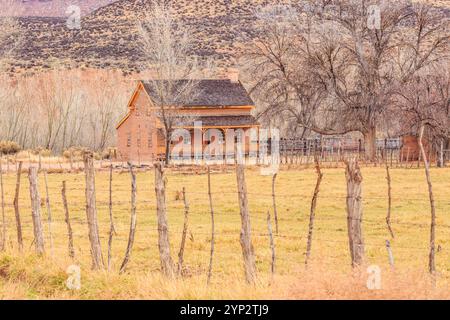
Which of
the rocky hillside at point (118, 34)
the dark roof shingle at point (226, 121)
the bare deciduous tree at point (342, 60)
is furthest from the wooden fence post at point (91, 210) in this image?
the rocky hillside at point (118, 34)

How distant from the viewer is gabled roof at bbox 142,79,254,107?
180 feet

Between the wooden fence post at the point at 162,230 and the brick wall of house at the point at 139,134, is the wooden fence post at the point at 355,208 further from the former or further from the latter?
the brick wall of house at the point at 139,134

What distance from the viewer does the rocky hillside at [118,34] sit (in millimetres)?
107688

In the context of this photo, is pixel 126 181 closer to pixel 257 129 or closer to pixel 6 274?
pixel 257 129

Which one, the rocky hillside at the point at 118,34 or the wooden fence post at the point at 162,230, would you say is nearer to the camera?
the wooden fence post at the point at 162,230

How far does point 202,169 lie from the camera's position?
4606cm

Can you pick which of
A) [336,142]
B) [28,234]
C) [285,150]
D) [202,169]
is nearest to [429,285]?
[28,234]

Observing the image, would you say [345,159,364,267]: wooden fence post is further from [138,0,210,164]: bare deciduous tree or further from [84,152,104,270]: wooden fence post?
[138,0,210,164]: bare deciduous tree

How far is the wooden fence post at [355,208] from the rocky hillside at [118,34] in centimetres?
9100

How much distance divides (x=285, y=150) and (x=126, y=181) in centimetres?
1708

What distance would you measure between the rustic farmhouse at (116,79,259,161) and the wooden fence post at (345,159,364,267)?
43.6 meters

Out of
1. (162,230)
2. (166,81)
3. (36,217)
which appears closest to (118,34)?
(166,81)

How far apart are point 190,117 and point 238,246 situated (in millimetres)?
37334

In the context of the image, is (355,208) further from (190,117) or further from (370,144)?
(190,117)
